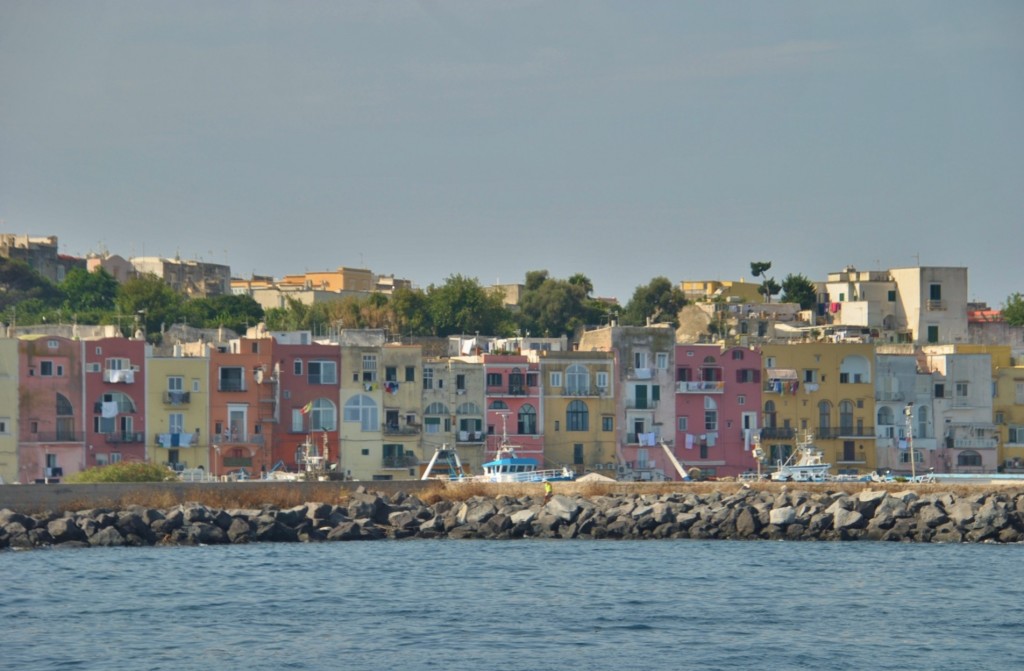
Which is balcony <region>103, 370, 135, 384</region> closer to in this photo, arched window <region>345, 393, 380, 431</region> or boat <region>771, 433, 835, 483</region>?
arched window <region>345, 393, 380, 431</region>

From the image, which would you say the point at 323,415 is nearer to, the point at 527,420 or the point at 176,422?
the point at 176,422

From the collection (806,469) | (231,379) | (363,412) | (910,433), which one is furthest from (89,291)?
(806,469)

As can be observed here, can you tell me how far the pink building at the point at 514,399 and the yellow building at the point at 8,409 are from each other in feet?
56.0

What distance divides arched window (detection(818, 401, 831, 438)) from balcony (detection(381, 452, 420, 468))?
1655 centimetres

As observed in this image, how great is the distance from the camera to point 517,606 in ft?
142

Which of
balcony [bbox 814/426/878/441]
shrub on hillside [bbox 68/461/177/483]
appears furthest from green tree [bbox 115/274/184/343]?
balcony [bbox 814/426/878/441]

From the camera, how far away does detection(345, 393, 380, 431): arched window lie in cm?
7225

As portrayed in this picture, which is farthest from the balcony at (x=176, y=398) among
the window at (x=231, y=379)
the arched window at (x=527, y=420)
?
the arched window at (x=527, y=420)

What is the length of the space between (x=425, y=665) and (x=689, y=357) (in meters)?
41.7

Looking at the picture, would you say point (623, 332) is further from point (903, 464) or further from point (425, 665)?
point (425, 665)

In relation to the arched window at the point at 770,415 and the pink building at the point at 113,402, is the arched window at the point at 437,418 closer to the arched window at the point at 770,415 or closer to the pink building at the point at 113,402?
the pink building at the point at 113,402

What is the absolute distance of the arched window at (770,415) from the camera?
254 feet

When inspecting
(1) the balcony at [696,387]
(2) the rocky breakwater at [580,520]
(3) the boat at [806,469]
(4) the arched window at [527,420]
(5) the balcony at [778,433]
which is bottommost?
(2) the rocky breakwater at [580,520]

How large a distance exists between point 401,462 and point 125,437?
9.90 metres
